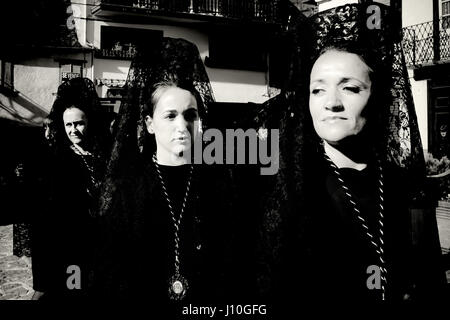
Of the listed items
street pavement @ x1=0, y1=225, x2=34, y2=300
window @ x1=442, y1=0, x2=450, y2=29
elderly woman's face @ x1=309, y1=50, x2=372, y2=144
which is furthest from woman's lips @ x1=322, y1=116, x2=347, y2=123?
street pavement @ x1=0, y1=225, x2=34, y2=300

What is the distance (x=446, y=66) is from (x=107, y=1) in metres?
4.42

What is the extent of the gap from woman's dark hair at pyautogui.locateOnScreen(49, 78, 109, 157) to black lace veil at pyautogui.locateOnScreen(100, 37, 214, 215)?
0.82 m

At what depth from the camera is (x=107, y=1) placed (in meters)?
5.84

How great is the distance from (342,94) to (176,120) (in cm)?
66

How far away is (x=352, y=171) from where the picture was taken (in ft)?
5.12

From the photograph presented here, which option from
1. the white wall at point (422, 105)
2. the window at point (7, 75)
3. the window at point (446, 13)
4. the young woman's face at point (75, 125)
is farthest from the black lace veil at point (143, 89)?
the window at point (7, 75)

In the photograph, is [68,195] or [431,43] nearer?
[68,195]

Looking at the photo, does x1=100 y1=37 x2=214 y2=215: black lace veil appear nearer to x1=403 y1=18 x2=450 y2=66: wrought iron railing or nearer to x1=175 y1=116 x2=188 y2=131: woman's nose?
x1=175 y1=116 x2=188 y2=131: woman's nose

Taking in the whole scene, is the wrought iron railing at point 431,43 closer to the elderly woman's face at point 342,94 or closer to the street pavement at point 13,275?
the elderly woman's face at point 342,94

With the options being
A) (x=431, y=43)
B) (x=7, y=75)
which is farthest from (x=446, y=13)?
(x=7, y=75)

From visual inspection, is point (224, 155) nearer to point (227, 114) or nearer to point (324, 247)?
point (227, 114)

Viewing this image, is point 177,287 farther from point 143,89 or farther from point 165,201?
point 143,89

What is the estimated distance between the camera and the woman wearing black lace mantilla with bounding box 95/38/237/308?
175 cm
